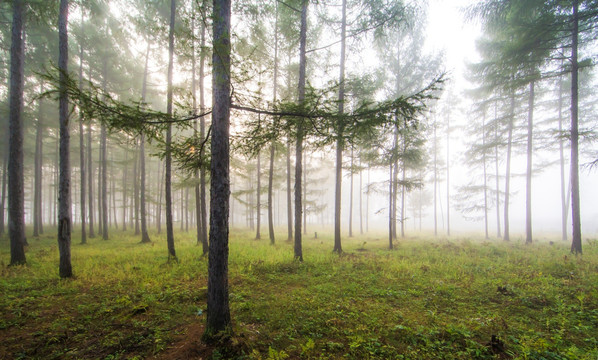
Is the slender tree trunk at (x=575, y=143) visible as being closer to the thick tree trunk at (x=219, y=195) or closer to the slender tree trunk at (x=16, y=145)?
the thick tree trunk at (x=219, y=195)

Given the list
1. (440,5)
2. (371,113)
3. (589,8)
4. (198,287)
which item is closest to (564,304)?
(371,113)

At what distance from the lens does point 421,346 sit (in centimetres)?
401

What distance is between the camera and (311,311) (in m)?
5.25

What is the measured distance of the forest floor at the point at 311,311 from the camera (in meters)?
3.90

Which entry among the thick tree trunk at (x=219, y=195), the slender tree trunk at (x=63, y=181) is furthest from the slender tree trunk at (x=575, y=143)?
the slender tree trunk at (x=63, y=181)

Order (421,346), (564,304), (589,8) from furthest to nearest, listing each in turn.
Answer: (589,8), (564,304), (421,346)

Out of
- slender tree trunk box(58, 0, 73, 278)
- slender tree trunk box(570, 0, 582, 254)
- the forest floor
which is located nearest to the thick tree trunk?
the forest floor

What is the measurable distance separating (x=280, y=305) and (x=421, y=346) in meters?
3.14

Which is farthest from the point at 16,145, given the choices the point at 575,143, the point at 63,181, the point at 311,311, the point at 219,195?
the point at 575,143

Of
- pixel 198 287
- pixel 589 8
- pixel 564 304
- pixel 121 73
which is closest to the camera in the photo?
pixel 564 304

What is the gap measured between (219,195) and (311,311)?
3.53 meters

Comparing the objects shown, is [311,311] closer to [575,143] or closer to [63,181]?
[63,181]

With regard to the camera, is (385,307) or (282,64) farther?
(282,64)

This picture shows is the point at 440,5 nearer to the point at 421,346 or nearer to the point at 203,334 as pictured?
the point at 421,346
